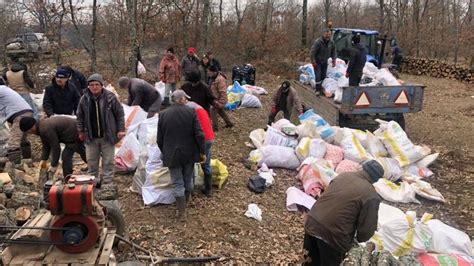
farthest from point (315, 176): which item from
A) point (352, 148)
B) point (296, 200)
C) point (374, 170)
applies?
point (374, 170)

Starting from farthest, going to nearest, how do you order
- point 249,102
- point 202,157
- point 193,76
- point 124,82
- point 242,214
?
1. point 249,102
2. point 124,82
3. point 193,76
4. point 242,214
5. point 202,157

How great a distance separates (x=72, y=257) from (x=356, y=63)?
20.5 feet

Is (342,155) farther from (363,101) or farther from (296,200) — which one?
(296,200)

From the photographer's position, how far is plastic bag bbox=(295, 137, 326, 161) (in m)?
6.45

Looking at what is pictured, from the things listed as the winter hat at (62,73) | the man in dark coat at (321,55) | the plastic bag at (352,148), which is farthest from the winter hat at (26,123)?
the man in dark coat at (321,55)

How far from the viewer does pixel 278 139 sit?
22.4ft

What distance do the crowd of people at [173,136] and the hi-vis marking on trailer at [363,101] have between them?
0.56m

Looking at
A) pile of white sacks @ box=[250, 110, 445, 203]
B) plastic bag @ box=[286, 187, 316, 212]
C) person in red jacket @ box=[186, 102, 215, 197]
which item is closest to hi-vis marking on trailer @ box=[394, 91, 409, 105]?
pile of white sacks @ box=[250, 110, 445, 203]

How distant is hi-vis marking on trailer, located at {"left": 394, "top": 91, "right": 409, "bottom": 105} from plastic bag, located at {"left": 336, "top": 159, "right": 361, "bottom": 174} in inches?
78.7

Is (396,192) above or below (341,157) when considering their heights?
below

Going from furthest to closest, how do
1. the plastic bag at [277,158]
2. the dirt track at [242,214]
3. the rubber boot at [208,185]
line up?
the plastic bag at [277,158] < the rubber boot at [208,185] < the dirt track at [242,214]

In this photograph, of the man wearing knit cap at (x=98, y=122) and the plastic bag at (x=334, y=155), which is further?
the plastic bag at (x=334, y=155)

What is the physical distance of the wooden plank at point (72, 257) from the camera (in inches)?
108

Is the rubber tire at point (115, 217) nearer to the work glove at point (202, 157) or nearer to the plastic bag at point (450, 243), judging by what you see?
the work glove at point (202, 157)
